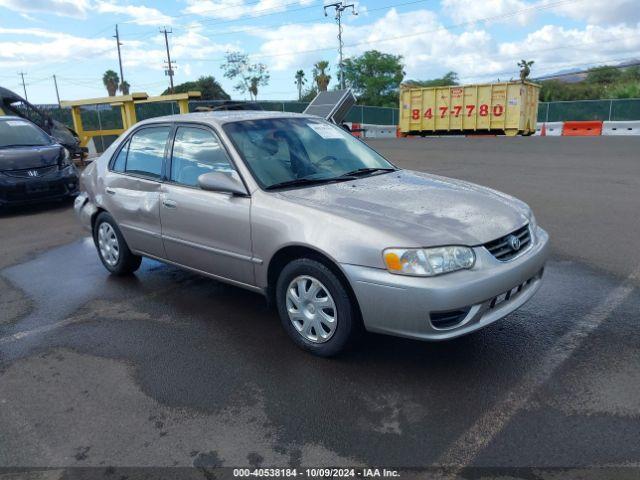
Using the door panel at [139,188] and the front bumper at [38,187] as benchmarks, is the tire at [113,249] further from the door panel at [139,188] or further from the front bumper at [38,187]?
the front bumper at [38,187]

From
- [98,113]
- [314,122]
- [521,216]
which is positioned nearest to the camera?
[521,216]

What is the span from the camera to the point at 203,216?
3.89 m

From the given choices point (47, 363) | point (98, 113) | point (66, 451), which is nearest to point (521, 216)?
point (66, 451)

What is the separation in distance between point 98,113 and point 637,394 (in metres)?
21.3

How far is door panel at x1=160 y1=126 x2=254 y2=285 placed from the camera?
145 inches

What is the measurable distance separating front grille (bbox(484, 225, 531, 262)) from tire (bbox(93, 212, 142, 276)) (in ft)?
11.2

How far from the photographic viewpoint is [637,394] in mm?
2865

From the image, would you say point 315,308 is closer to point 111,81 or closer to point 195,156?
point 195,156

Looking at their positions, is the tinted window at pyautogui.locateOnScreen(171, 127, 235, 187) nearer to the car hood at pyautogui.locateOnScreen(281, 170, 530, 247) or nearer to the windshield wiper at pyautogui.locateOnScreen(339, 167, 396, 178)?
the car hood at pyautogui.locateOnScreen(281, 170, 530, 247)

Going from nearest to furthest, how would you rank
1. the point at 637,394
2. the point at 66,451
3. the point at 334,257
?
the point at 66,451 < the point at 637,394 < the point at 334,257

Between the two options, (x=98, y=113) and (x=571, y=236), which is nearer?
(x=571, y=236)

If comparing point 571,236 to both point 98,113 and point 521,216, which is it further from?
point 98,113

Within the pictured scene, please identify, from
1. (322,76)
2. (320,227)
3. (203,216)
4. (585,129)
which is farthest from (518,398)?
(322,76)

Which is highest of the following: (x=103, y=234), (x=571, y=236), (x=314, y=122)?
(x=314, y=122)
